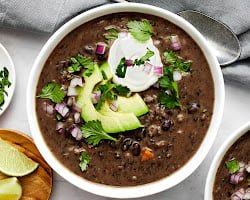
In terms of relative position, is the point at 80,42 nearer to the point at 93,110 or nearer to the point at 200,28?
the point at 93,110

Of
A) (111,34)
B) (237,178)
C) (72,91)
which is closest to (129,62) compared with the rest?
(111,34)

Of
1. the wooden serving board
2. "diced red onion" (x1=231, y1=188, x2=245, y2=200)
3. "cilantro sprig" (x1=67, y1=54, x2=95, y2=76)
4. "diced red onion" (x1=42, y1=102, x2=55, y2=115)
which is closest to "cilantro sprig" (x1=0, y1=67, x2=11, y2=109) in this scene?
the wooden serving board

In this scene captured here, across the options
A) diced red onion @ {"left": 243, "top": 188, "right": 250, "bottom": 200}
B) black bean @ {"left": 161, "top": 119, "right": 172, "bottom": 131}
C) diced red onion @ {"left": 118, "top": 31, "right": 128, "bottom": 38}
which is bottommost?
diced red onion @ {"left": 243, "top": 188, "right": 250, "bottom": 200}

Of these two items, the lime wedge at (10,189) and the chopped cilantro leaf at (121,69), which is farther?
the lime wedge at (10,189)

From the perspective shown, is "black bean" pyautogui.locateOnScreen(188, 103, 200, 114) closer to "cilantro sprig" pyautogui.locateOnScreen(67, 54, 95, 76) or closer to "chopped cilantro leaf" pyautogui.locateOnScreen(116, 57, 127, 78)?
"chopped cilantro leaf" pyautogui.locateOnScreen(116, 57, 127, 78)

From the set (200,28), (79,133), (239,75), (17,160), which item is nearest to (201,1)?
(200,28)

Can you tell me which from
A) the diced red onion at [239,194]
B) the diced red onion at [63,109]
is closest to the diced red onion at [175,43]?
the diced red onion at [63,109]

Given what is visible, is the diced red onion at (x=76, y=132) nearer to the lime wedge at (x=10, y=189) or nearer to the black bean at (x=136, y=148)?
the black bean at (x=136, y=148)
